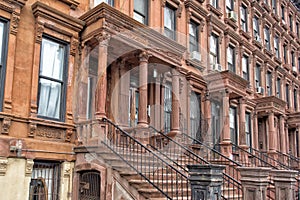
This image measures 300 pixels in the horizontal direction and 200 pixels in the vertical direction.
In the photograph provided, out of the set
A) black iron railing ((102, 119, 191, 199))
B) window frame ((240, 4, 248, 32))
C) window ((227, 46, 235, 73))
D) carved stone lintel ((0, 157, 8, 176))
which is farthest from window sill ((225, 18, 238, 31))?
carved stone lintel ((0, 157, 8, 176))

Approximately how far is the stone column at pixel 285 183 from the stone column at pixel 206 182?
294cm

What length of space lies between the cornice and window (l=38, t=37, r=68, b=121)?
523mm

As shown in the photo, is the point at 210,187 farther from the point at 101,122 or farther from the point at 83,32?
the point at 83,32

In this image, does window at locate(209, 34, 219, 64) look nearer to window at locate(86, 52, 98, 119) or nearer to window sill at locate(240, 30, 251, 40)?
window sill at locate(240, 30, 251, 40)

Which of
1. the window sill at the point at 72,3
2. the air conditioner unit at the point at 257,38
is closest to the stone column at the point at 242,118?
the air conditioner unit at the point at 257,38

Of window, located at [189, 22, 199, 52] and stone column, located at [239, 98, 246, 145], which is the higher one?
window, located at [189, 22, 199, 52]

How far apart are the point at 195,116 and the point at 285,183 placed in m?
6.03

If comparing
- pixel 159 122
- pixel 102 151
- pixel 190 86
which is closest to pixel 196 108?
pixel 190 86

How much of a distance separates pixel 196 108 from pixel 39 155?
7.56 meters

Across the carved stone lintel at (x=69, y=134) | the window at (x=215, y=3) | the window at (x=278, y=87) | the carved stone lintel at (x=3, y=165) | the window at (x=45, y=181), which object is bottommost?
the window at (x=45, y=181)

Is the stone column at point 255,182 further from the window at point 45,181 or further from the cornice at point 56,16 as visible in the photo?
the cornice at point 56,16

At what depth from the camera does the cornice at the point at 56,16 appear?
821 cm

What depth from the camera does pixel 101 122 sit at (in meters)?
7.90

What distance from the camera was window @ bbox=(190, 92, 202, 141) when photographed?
13.4 m
